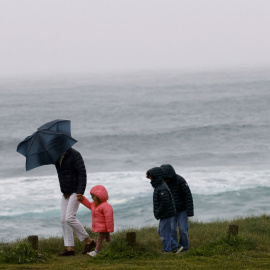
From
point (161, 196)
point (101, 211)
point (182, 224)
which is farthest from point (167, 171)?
point (101, 211)

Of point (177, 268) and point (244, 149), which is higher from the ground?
point (177, 268)

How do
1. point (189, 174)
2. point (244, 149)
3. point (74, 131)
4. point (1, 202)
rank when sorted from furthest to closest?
point (74, 131), point (244, 149), point (189, 174), point (1, 202)

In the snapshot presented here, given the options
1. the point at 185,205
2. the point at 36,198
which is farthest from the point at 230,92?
the point at 185,205

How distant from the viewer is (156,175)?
1102 centimetres

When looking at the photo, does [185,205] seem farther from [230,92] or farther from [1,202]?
[230,92]

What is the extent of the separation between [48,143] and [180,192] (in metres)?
2.60

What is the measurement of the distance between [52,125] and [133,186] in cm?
2091

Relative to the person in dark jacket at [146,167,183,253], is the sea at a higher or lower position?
lower

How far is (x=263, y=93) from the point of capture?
9644 centimetres

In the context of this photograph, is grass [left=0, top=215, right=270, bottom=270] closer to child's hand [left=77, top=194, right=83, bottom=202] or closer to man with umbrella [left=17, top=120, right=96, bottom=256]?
man with umbrella [left=17, top=120, right=96, bottom=256]

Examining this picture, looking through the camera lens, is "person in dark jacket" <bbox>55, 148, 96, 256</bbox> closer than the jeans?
Yes

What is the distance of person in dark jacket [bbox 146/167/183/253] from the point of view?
433 inches

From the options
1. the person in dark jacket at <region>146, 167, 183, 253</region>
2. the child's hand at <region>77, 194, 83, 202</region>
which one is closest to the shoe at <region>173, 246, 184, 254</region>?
the person in dark jacket at <region>146, 167, 183, 253</region>

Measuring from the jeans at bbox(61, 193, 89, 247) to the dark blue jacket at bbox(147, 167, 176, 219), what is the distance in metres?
1.45
